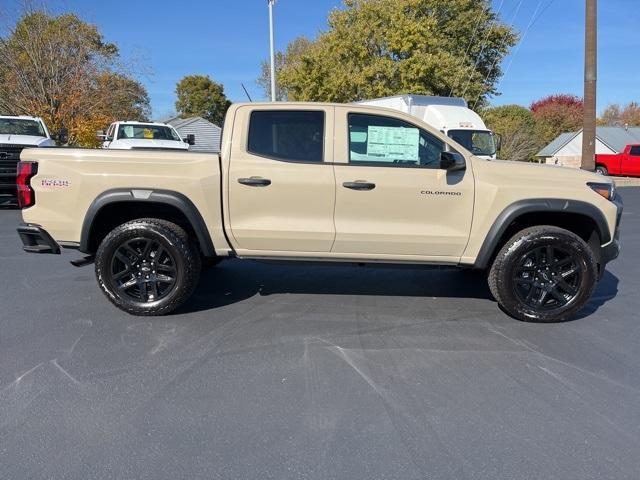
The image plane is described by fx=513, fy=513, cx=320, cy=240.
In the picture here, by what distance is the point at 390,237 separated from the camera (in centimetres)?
455

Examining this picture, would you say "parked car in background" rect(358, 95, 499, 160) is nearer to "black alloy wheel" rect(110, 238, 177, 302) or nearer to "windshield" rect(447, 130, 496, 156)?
"windshield" rect(447, 130, 496, 156)

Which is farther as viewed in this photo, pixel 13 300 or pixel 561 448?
pixel 13 300

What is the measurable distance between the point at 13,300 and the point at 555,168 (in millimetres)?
5405

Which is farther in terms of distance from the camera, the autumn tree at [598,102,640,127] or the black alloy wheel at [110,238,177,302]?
the autumn tree at [598,102,640,127]

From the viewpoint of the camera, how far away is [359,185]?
4457 millimetres

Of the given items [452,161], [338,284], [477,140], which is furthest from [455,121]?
[452,161]

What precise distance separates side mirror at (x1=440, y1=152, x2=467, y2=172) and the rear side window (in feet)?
3.43

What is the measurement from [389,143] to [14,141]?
424 inches

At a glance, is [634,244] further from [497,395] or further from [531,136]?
[531,136]

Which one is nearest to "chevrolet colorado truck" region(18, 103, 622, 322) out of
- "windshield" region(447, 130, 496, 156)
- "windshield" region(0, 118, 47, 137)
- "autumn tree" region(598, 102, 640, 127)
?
"windshield" region(0, 118, 47, 137)

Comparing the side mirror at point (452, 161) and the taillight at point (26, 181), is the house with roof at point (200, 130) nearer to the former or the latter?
the taillight at point (26, 181)

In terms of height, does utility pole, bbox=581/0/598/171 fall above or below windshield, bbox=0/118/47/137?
above

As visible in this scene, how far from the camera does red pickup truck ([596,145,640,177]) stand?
26750mm

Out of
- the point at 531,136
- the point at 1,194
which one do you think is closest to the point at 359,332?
the point at 1,194
